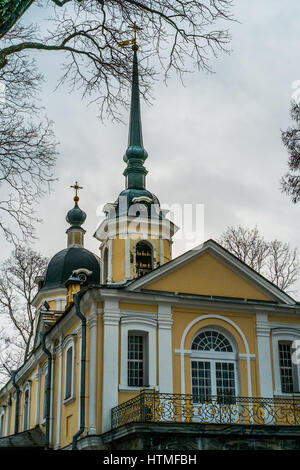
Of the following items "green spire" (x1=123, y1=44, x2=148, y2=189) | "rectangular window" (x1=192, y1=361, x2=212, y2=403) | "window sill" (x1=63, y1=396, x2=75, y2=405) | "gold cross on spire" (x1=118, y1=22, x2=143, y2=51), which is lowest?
"window sill" (x1=63, y1=396, x2=75, y2=405)

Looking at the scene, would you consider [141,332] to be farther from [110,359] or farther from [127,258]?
[127,258]

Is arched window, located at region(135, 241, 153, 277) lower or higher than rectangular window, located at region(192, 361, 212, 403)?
higher

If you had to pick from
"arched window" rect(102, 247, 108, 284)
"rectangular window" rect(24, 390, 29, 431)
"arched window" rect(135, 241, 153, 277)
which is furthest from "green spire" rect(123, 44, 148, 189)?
"rectangular window" rect(24, 390, 29, 431)

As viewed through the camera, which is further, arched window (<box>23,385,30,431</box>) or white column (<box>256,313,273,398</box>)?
arched window (<box>23,385,30,431</box>)

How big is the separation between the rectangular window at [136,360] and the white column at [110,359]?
655 millimetres

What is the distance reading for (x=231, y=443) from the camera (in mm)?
15859

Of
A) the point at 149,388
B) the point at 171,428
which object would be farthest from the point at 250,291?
the point at 171,428

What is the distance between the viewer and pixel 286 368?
19625 mm

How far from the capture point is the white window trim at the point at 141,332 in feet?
57.9

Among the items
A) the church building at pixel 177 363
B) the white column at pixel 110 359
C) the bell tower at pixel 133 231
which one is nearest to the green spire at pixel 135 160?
the bell tower at pixel 133 231

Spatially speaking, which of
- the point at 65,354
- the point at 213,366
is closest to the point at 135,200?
the point at 65,354

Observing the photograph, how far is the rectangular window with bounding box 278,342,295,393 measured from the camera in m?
19.5

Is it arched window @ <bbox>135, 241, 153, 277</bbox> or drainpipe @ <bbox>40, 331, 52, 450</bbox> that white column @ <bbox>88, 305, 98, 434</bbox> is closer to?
drainpipe @ <bbox>40, 331, 52, 450</bbox>

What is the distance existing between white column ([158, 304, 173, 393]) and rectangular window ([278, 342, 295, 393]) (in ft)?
12.0
